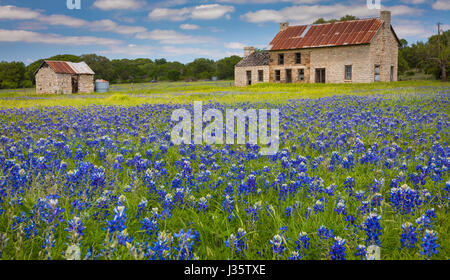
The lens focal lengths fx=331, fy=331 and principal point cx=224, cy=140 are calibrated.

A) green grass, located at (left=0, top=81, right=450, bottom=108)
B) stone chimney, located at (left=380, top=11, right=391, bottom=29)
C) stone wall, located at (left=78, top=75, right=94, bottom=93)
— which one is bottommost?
green grass, located at (left=0, top=81, right=450, bottom=108)

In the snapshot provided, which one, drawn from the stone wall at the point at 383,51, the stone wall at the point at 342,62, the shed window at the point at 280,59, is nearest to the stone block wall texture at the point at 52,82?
the shed window at the point at 280,59

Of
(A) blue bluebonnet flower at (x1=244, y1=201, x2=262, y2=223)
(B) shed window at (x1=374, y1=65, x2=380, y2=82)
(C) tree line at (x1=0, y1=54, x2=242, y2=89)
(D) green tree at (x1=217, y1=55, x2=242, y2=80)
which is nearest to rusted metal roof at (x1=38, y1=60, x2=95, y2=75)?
(C) tree line at (x1=0, y1=54, x2=242, y2=89)

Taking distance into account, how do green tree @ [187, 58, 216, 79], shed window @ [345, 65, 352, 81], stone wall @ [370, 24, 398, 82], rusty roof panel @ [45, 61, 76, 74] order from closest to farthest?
1. stone wall @ [370, 24, 398, 82]
2. shed window @ [345, 65, 352, 81]
3. rusty roof panel @ [45, 61, 76, 74]
4. green tree @ [187, 58, 216, 79]

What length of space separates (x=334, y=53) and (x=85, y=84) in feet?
101

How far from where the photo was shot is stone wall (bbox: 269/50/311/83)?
4047 cm

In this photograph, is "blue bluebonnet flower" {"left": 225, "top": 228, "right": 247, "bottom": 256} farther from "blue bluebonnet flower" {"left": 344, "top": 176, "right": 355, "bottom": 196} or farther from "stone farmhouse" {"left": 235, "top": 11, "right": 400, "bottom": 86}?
"stone farmhouse" {"left": 235, "top": 11, "right": 400, "bottom": 86}

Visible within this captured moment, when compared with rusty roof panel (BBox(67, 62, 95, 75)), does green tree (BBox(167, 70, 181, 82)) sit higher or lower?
higher

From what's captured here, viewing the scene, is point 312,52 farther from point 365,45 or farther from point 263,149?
point 263,149

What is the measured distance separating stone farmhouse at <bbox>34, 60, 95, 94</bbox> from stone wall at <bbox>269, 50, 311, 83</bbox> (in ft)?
78.5

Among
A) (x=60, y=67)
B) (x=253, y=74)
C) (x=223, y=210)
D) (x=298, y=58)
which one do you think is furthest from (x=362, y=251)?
(x=253, y=74)

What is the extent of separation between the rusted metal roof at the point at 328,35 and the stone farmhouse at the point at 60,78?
80.6ft

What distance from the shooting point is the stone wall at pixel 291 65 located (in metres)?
40.5
